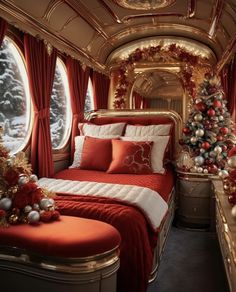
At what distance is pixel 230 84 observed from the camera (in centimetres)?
522

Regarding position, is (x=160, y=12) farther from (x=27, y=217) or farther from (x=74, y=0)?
(x=27, y=217)

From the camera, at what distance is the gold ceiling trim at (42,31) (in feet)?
10.00

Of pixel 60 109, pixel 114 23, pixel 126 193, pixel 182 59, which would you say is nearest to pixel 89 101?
pixel 60 109

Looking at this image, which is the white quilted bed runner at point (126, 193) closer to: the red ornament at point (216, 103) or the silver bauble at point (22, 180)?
the silver bauble at point (22, 180)

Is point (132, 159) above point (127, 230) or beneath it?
above

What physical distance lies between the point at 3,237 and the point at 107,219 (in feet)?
2.14

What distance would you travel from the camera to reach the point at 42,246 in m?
1.67

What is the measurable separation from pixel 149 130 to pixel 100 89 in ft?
7.77

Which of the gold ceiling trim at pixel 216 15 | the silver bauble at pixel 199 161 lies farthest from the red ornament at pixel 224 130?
the gold ceiling trim at pixel 216 15

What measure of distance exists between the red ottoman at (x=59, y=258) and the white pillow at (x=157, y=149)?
1.89 metres

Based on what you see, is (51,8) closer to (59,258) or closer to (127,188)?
(127,188)

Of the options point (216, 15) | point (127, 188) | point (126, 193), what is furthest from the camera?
point (216, 15)

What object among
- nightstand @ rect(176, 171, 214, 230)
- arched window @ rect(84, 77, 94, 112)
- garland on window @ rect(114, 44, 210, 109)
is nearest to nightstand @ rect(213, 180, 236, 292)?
nightstand @ rect(176, 171, 214, 230)

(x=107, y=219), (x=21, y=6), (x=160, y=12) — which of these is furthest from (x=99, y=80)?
(x=107, y=219)
